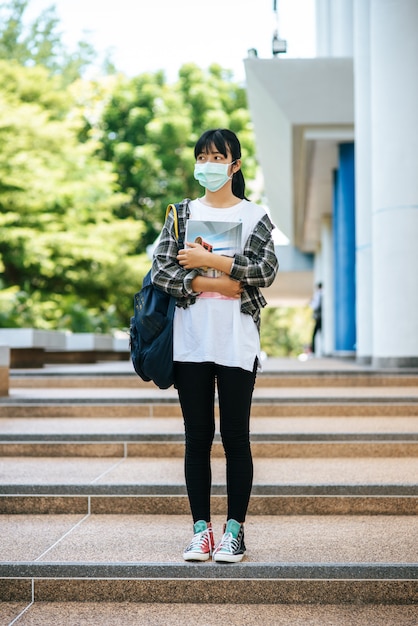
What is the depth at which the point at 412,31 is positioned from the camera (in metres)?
10.7

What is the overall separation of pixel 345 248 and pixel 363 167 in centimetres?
477

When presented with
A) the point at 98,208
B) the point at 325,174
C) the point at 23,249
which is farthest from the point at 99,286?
the point at 325,174

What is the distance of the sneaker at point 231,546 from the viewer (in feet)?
12.6

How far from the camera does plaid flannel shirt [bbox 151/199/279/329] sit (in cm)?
371

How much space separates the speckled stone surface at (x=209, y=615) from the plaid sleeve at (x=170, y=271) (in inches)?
53.2

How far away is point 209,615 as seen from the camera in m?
3.64

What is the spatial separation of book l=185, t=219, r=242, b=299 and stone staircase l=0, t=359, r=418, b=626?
4.29 ft

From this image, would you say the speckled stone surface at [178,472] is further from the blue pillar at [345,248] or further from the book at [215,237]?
the blue pillar at [345,248]

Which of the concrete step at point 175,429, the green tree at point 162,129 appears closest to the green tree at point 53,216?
the green tree at point 162,129

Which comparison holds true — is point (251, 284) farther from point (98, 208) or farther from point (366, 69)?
point (98, 208)

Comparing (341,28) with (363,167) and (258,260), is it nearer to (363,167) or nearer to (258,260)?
(363,167)

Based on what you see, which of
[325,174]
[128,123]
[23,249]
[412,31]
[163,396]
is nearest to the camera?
[163,396]

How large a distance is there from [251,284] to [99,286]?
24.2 meters

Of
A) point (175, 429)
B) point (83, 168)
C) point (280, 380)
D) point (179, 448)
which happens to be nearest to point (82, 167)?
point (83, 168)
